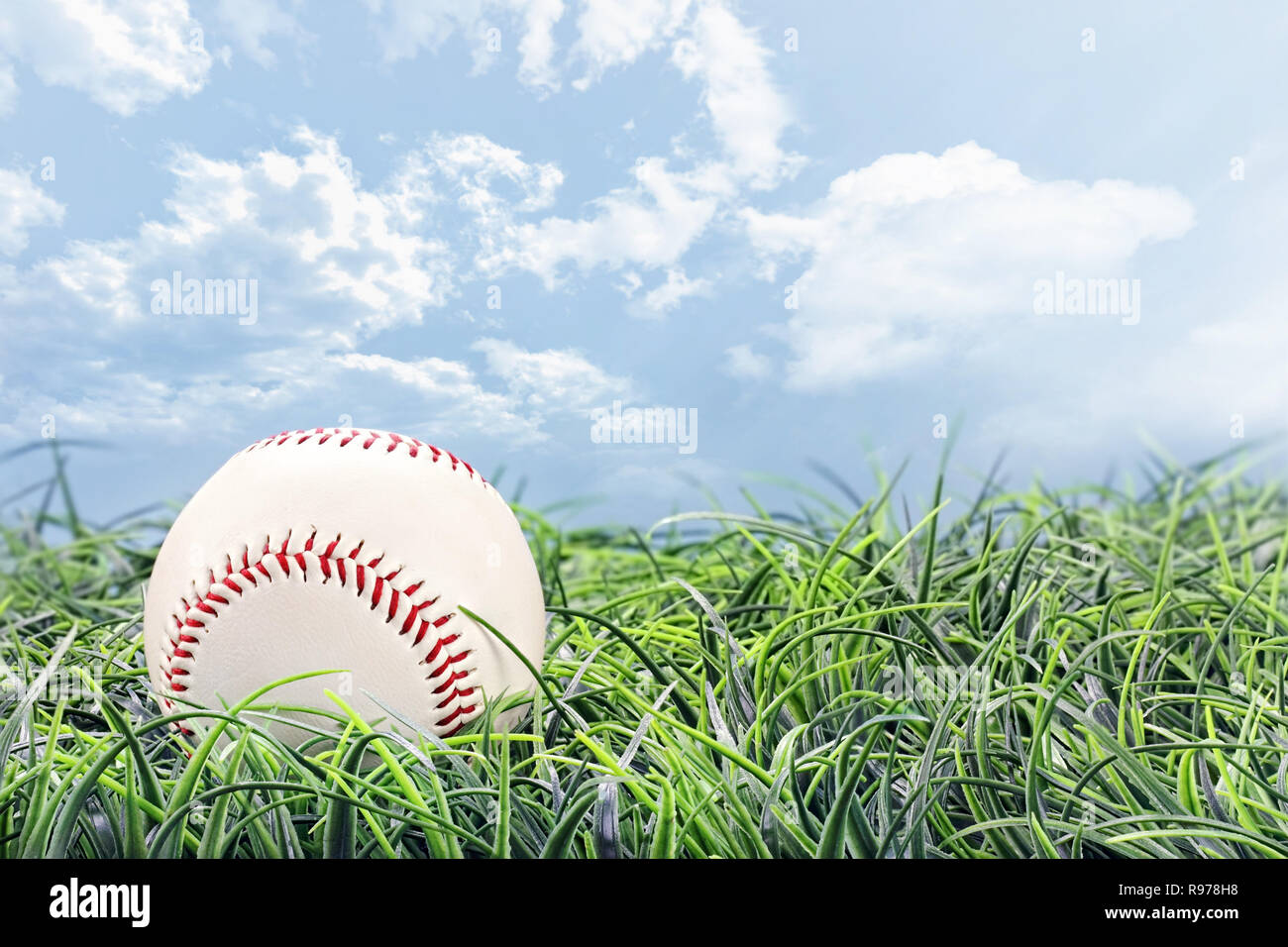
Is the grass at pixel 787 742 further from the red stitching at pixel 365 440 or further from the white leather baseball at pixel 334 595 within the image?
the red stitching at pixel 365 440

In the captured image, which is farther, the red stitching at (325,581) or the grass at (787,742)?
the red stitching at (325,581)

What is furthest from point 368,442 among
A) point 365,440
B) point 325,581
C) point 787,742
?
point 787,742

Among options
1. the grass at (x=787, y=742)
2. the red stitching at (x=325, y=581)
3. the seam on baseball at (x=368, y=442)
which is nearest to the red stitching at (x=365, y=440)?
the seam on baseball at (x=368, y=442)

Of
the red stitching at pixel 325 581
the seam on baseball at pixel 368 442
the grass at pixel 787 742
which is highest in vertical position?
the seam on baseball at pixel 368 442

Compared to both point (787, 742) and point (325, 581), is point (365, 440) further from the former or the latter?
point (787, 742)

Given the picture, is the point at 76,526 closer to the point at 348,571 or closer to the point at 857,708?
the point at 348,571
